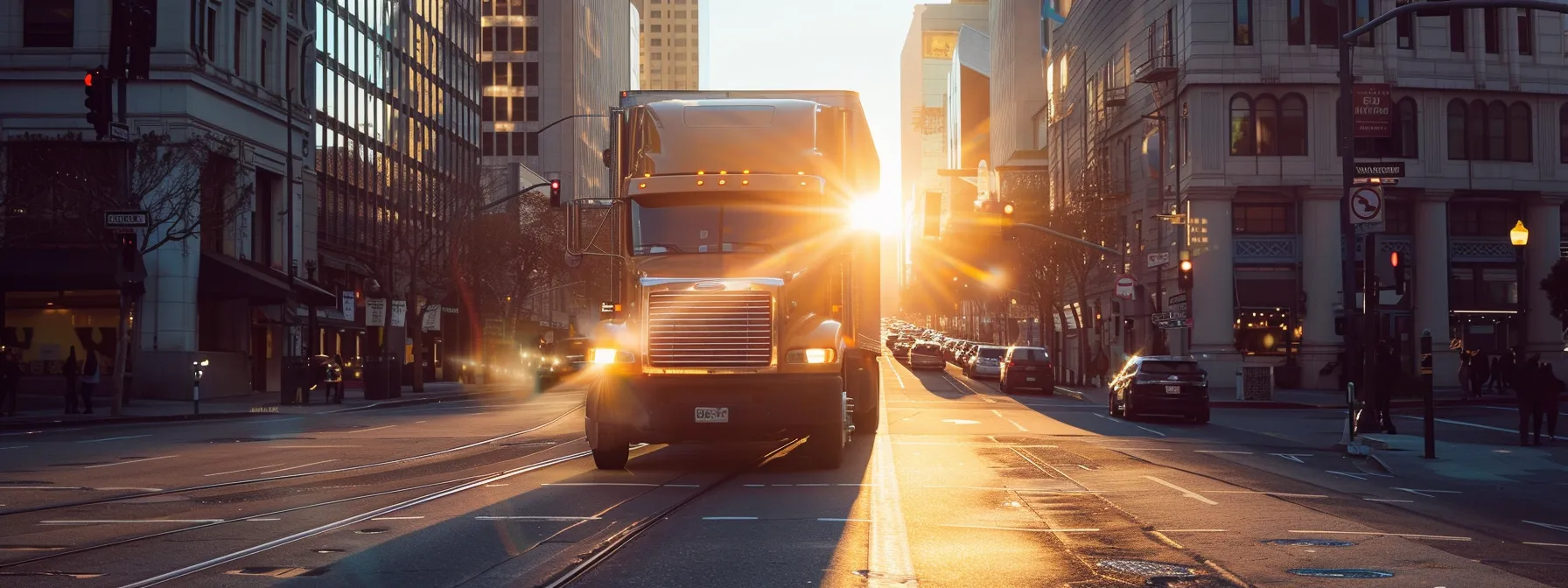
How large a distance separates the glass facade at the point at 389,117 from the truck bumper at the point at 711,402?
138 feet

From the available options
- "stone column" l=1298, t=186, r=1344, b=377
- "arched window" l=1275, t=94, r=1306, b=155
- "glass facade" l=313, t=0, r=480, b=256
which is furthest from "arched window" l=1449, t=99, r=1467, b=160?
"glass facade" l=313, t=0, r=480, b=256

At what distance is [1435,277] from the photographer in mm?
58500

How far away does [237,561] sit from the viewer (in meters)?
10.2

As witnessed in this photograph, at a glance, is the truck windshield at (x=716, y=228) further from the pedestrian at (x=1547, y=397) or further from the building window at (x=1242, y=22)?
the building window at (x=1242, y=22)

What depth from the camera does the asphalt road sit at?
986 cm

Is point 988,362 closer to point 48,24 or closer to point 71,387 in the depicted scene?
point 48,24

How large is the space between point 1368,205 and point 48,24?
38624 millimetres

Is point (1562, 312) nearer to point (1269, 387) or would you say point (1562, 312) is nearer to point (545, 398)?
point (1269, 387)

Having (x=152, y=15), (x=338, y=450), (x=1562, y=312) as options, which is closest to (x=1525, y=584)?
(x=338, y=450)

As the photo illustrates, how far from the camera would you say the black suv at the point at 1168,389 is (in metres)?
34.1

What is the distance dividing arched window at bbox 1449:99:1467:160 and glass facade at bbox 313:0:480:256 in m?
38.1

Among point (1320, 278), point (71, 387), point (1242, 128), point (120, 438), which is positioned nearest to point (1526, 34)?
point (1242, 128)

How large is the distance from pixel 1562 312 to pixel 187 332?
145 feet

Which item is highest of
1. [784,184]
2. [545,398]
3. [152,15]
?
[152,15]
